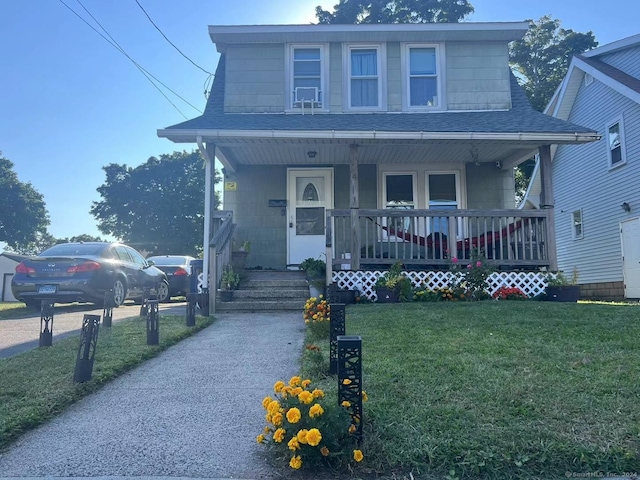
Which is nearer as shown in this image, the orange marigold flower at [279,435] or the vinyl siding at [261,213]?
the orange marigold flower at [279,435]

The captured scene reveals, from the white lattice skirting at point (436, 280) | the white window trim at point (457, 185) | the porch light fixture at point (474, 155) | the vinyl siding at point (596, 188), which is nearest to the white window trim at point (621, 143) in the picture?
the vinyl siding at point (596, 188)

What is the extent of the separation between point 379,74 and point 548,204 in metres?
4.44

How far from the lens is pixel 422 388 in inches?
127

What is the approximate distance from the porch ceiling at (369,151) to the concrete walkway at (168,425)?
4914mm

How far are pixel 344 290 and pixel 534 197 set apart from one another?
11.8m

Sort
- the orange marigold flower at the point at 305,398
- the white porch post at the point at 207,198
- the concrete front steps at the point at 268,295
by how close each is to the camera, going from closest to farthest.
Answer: the orange marigold flower at the point at 305,398, the concrete front steps at the point at 268,295, the white porch post at the point at 207,198

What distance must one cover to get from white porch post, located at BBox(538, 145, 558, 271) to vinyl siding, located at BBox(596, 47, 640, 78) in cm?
695

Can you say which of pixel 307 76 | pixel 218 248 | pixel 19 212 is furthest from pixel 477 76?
pixel 19 212

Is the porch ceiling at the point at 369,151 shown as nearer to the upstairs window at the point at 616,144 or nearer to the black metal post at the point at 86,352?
the upstairs window at the point at 616,144

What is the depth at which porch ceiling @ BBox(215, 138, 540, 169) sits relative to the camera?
28.5 ft

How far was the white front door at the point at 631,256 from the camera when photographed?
39.9 ft

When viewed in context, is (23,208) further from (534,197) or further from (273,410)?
(273,410)

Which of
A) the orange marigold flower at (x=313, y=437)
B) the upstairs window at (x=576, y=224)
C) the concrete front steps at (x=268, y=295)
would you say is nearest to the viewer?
A: the orange marigold flower at (x=313, y=437)

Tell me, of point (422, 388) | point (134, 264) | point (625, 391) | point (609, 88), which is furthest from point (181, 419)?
point (609, 88)
